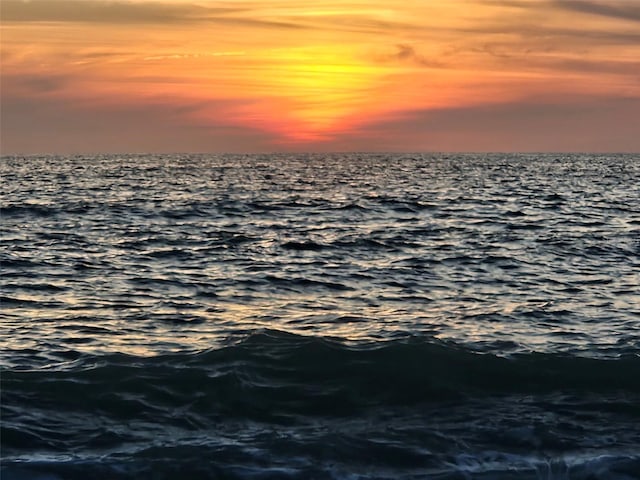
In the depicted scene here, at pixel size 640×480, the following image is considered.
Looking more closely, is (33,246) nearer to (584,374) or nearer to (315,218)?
(315,218)

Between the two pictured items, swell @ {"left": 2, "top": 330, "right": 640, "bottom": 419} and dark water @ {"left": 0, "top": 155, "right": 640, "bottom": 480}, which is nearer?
dark water @ {"left": 0, "top": 155, "right": 640, "bottom": 480}

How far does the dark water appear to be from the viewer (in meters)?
9.44

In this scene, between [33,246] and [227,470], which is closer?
[227,470]

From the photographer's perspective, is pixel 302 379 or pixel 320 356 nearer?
pixel 302 379

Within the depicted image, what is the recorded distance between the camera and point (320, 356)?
541 inches

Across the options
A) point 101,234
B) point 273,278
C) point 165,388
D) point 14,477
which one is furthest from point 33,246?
point 14,477

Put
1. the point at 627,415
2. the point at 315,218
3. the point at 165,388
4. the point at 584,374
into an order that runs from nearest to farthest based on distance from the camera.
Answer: the point at 627,415 → the point at 165,388 → the point at 584,374 → the point at 315,218

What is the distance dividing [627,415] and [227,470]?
18.9 feet

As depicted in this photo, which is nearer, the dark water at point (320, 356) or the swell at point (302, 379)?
the dark water at point (320, 356)

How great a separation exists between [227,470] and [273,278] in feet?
40.5

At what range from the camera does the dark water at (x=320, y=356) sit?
31.0ft

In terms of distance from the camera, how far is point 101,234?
29.8 m

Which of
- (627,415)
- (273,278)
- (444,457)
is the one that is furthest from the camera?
(273,278)

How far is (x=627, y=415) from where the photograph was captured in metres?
11.0
